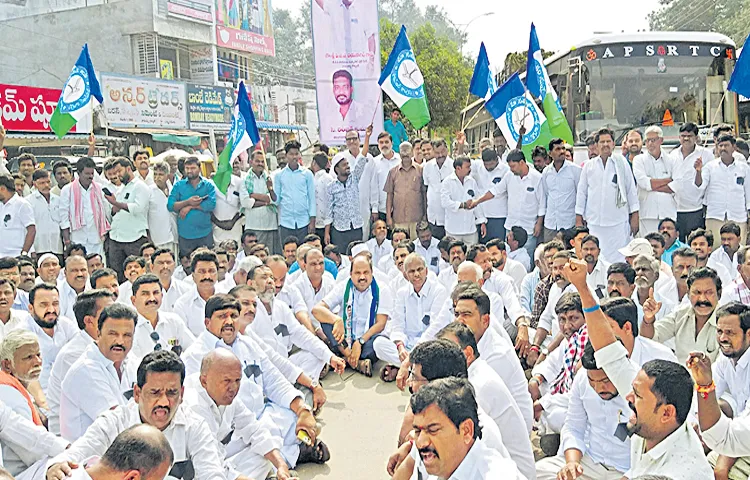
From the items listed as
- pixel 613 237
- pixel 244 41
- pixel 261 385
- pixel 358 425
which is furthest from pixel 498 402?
pixel 244 41

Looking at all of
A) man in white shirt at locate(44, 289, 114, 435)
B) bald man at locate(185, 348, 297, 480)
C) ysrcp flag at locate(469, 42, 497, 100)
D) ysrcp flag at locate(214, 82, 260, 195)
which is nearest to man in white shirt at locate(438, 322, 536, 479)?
bald man at locate(185, 348, 297, 480)

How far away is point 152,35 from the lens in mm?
29406

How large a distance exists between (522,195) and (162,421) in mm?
6149

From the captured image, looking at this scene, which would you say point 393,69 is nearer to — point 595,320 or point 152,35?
point 595,320

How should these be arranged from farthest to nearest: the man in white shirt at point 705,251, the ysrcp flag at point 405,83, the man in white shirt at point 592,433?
1. the ysrcp flag at point 405,83
2. the man in white shirt at point 705,251
3. the man in white shirt at point 592,433

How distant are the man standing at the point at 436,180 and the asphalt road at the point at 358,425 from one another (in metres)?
2.67

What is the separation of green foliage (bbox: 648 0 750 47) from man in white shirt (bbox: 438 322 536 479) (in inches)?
1613

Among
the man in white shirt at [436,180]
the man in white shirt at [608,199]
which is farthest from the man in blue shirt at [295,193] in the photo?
the man in white shirt at [608,199]

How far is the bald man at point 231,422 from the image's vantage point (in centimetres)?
390

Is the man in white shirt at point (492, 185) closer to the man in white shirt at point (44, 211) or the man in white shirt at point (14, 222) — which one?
the man in white shirt at point (44, 211)

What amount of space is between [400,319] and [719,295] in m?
2.98

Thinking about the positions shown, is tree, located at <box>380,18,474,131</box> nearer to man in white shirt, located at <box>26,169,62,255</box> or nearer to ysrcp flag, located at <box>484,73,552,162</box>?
ysrcp flag, located at <box>484,73,552,162</box>

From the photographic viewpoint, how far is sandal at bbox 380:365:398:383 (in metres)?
6.55

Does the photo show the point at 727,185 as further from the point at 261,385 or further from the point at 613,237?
the point at 261,385
